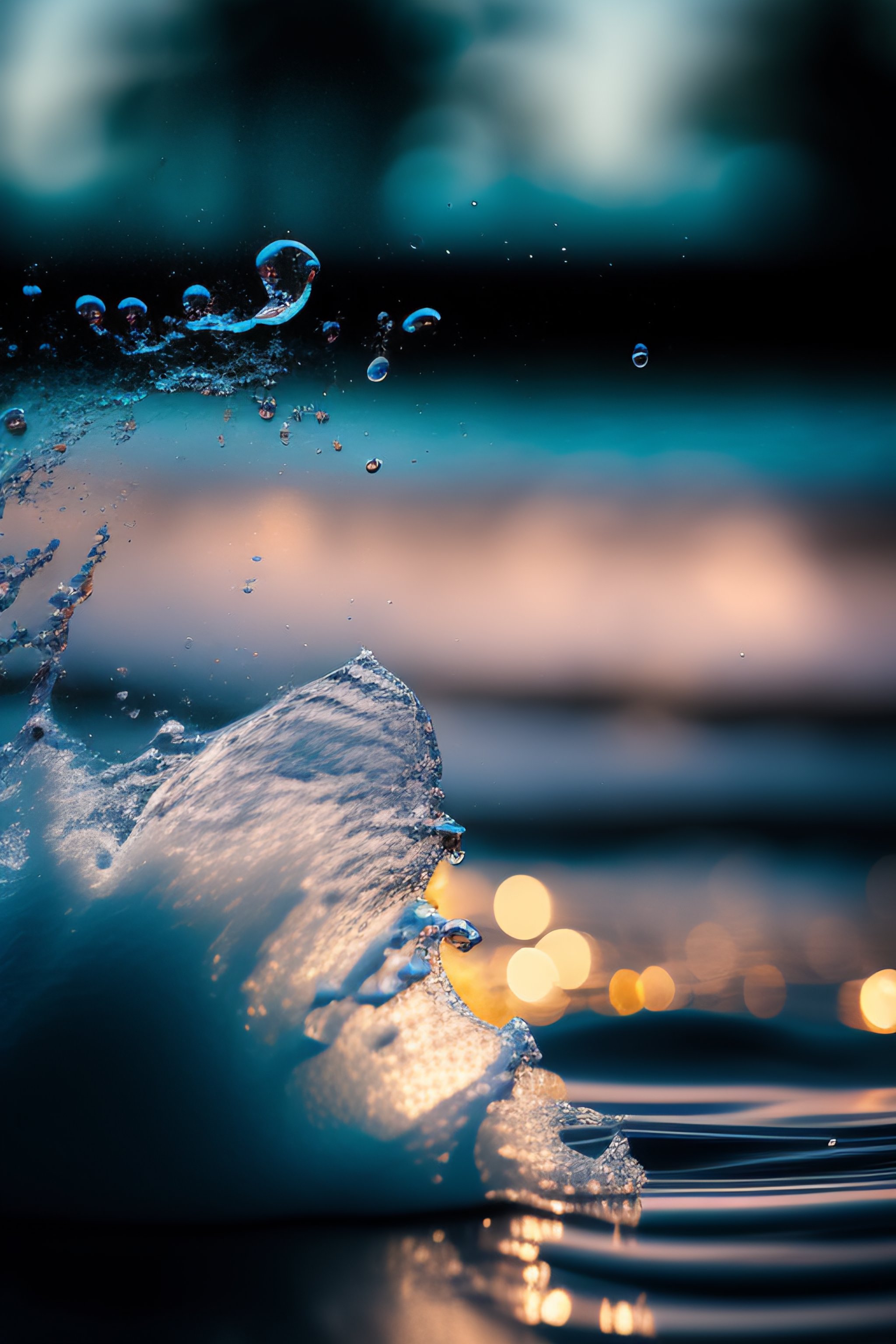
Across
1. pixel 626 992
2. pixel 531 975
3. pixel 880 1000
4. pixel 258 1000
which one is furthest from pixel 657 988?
pixel 258 1000

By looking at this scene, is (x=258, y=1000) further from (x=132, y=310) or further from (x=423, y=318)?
(x=423, y=318)

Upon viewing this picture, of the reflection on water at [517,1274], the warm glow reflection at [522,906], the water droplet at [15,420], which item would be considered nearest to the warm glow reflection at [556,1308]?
the reflection on water at [517,1274]

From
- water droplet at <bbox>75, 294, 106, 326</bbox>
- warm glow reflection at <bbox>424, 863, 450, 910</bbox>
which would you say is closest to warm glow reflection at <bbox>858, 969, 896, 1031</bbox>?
warm glow reflection at <bbox>424, 863, 450, 910</bbox>

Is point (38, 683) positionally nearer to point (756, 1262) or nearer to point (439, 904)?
point (756, 1262)

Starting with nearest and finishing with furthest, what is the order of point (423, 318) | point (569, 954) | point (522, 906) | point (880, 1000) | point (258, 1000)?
point (258, 1000), point (423, 318), point (880, 1000), point (569, 954), point (522, 906)

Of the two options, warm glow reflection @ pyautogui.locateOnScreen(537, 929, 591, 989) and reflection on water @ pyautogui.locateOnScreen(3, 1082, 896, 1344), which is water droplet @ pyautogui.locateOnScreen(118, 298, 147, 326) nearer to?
reflection on water @ pyautogui.locateOnScreen(3, 1082, 896, 1344)
